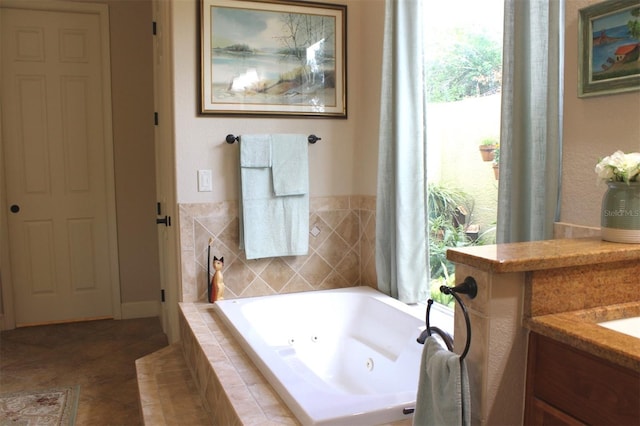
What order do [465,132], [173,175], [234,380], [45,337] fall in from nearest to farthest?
1. [234,380]
2. [465,132]
3. [173,175]
4. [45,337]

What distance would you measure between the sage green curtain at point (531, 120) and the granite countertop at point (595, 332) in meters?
0.42

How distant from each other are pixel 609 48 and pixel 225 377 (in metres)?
1.66

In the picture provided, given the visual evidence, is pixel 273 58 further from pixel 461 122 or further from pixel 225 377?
pixel 225 377

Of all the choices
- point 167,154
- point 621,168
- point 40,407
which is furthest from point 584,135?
point 40,407

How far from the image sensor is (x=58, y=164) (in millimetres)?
4301

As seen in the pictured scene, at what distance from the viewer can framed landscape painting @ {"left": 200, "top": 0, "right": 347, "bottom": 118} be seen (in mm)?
2945

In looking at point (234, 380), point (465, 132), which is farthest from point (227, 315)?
point (465, 132)

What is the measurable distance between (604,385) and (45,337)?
3.99 metres

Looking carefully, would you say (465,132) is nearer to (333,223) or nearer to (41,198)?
(333,223)

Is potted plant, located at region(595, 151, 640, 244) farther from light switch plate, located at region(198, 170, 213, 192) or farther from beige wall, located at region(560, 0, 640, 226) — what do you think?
light switch plate, located at region(198, 170, 213, 192)

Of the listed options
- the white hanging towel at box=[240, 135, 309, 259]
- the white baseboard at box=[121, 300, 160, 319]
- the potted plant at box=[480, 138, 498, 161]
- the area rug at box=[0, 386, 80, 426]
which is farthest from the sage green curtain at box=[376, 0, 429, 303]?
the white baseboard at box=[121, 300, 160, 319]

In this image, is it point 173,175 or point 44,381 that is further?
point 44,381

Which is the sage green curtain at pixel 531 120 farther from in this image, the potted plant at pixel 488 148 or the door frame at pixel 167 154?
the door frame at pixel 167 154

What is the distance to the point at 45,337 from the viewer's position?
160 inches
